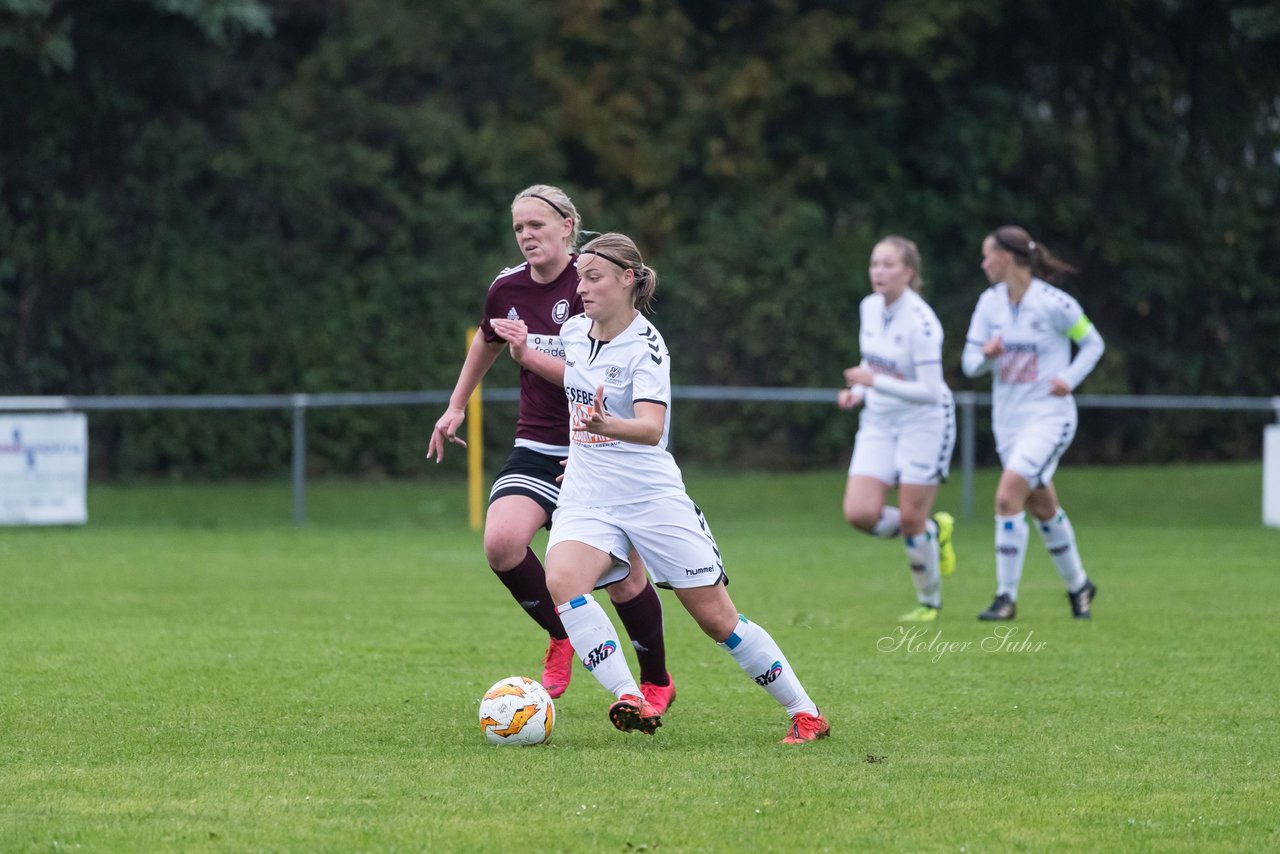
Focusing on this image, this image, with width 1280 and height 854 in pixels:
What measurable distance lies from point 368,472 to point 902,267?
12.7 meters

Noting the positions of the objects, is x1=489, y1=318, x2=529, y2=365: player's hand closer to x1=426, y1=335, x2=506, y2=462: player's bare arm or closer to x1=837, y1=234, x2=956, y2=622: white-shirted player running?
x1=426, y1=335, x2=506, y2=462: player's bare arm

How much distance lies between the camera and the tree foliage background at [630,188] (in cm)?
2181

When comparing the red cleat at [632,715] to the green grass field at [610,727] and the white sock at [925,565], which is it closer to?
the green grass field at [610,727]

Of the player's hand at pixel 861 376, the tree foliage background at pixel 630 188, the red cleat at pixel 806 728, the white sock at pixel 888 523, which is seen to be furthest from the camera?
the tree foliage background at pixel 630 188

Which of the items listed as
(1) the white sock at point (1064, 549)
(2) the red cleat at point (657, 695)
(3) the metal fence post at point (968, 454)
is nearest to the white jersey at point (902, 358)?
(1) the white sock at point (1064, 549)

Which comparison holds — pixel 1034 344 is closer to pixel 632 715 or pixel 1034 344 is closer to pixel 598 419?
pixel 632 715

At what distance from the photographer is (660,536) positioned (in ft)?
20.2

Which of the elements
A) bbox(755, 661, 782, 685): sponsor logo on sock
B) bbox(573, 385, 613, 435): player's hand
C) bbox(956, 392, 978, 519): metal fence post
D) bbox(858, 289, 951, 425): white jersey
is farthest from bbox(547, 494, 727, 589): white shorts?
bbox(956, 392, 978, 519): metal fence post

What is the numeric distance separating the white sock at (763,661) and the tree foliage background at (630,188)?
15.2m

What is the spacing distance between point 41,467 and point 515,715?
11.6 meters

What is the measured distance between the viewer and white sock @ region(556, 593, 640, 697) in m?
6.14

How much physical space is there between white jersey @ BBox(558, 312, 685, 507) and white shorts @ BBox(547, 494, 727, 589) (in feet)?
0.13

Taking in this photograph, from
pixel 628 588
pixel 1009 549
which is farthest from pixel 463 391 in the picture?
pixel 1009 549

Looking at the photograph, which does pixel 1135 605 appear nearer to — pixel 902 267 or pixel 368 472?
pixel 902 267
